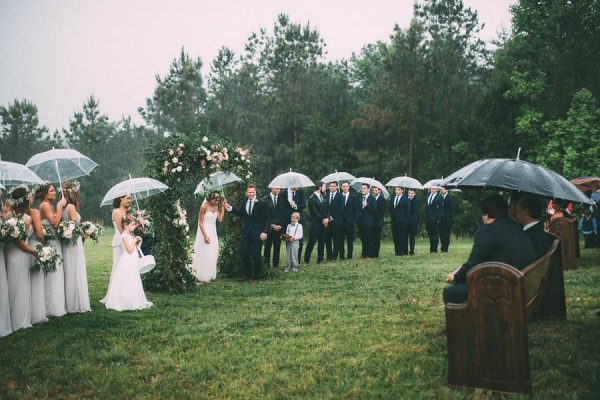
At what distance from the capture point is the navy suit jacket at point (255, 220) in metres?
12.0

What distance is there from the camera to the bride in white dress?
12461 mm

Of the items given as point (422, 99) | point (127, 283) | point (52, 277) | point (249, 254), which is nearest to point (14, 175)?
point (52, 277)

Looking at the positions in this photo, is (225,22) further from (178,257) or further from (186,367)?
(186,367)

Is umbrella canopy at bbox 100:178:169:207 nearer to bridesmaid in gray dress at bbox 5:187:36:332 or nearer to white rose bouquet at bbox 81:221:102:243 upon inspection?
white rose bouquet at bbox 81:221:102:243

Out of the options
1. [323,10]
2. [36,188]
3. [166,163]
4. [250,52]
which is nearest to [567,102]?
[323,10]

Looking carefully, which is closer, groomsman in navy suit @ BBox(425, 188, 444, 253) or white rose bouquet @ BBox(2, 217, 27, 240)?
white rose bouquet @ BBox(2, 217, 27, 240)

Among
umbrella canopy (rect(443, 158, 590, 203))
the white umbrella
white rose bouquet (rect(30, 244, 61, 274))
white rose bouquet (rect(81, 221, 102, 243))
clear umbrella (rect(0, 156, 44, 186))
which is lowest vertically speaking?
white rose bouquet (rect(30, 244, 61, 274))

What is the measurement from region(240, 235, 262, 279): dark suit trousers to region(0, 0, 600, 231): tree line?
1984 cm

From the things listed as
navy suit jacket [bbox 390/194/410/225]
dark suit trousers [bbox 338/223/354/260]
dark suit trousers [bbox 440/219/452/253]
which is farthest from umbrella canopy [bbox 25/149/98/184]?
dark suit trousers [bbox 440/219/452/253]

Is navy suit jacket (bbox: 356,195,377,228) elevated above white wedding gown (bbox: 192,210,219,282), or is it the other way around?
navy suit jacket (bbox: 356,195,377,228)

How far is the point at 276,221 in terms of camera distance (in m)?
13.9

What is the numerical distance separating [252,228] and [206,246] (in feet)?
4.76

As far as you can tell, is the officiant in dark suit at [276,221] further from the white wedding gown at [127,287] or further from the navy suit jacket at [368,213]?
the white wedding gown at [127,287]

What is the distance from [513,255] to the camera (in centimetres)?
557
